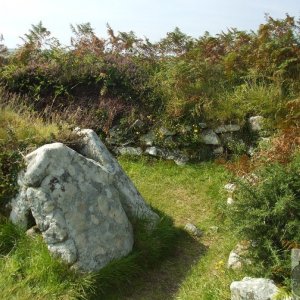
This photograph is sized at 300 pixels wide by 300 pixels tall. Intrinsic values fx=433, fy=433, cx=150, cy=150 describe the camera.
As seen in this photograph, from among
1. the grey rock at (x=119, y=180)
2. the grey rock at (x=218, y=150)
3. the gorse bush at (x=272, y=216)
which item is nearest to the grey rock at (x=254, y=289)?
the gorse bush at (x=272, y=216)

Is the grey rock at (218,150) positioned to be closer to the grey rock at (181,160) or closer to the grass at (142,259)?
the grey rock at (181,160)

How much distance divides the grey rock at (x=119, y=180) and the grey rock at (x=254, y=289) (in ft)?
7.10

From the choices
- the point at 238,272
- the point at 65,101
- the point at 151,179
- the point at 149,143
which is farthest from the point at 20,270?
the point at 65,101

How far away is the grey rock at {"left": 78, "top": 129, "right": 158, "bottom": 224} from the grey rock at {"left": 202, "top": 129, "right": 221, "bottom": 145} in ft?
10.3

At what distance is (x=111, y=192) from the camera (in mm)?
6246

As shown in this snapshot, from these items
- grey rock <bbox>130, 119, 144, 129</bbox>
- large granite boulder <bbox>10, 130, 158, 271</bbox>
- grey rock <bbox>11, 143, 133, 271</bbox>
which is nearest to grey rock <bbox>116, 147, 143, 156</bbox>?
grey rock <bbox>130, 119, 144, 129</bbox>

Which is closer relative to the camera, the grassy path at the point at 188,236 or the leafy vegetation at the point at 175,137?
the leafy vegetation at the point at 175,137

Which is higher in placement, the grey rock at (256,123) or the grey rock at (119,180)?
the grey rock at (256,123)

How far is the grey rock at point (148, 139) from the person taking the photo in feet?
32.1

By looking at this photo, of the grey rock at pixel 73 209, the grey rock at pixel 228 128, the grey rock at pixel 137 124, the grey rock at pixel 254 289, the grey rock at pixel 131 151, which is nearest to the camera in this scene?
the grey rock at pixel 254 289

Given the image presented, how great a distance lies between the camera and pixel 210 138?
9.55m

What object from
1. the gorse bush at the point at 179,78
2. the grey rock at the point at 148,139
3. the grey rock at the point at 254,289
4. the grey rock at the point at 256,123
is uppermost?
the gorse bush at the point at 179,78

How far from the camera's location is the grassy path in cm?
562

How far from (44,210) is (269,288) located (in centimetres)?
292
